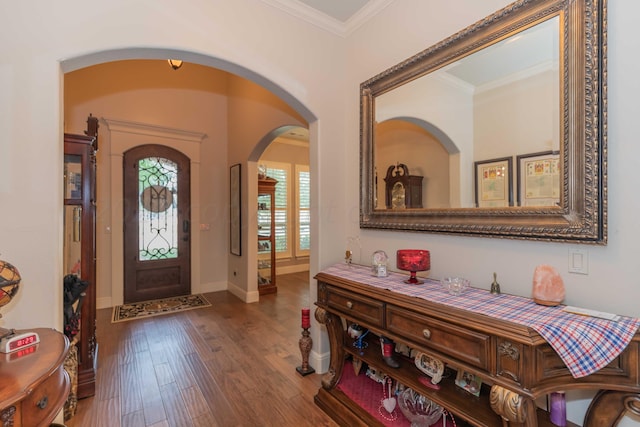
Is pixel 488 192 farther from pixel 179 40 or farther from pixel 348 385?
pixel 179 40

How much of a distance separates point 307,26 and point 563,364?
2.85 m

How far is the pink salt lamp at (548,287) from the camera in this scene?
132 cm

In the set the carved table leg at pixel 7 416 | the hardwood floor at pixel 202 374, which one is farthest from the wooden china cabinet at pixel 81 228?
the carved table leg at pixel 7 416

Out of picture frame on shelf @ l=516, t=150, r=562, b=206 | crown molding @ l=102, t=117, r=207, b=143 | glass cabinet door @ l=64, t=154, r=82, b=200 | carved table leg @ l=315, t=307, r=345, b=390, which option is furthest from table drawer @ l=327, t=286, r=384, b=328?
crown molding @ l=102, t=117, r=207, b=143

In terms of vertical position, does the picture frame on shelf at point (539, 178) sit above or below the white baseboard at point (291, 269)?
above

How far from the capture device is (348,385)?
221 cm

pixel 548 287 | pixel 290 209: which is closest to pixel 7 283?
pixel 548 287

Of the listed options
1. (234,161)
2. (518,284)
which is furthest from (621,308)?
(234,161)

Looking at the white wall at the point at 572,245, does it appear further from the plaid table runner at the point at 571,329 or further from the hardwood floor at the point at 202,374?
the hardwood floor at the point at 202,374

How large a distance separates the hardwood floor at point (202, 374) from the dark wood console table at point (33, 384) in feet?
3.81

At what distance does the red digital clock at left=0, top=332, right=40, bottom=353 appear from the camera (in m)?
1.10

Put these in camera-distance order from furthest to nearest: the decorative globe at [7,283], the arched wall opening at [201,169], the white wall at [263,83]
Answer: the arched wall opening at [201,169] → the white wall at [263,83] → the decorative globe at [7,283]

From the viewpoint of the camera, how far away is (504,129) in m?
1.64

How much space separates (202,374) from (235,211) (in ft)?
9.71
